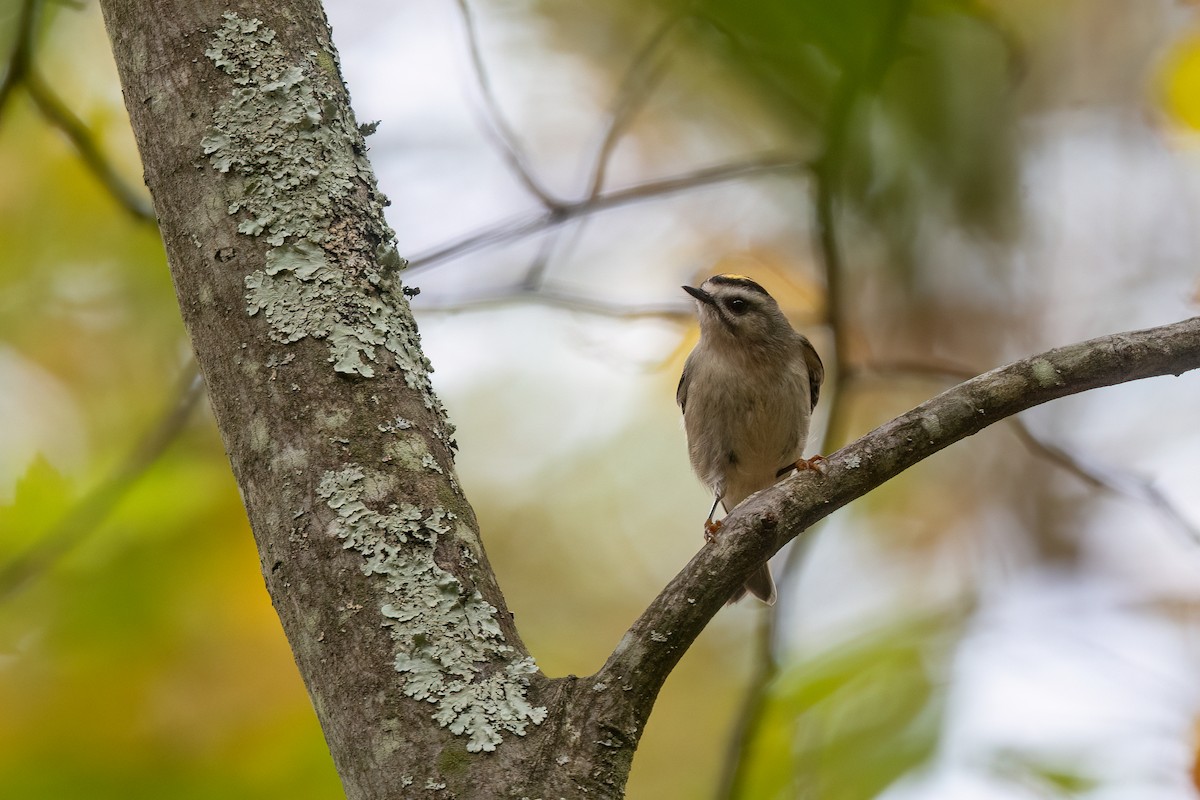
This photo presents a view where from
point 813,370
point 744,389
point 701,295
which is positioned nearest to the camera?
point 701,295

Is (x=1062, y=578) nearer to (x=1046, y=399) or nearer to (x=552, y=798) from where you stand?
(x=1046, y=399)

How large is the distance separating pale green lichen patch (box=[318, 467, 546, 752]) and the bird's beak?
2.64 m

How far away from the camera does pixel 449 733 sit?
158 cm

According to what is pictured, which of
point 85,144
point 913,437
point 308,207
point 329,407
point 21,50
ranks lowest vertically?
point 329,407

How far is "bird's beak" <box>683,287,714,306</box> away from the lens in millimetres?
4274

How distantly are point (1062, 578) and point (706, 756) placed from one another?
161 centimetres


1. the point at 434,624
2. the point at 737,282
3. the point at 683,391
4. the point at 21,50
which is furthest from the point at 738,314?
the point at 434,624

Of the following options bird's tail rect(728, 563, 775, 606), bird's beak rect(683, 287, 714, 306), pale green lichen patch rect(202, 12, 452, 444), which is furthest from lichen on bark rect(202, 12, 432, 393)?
bird's tail rect(728, 563, 775, 606)

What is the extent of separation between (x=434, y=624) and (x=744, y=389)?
3036 millimetres

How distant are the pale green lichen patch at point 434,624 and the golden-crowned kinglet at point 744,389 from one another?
278cm

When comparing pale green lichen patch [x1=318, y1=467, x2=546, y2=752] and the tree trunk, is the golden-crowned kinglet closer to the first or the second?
the tree trunk

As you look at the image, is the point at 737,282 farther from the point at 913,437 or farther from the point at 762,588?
the point at 913,437

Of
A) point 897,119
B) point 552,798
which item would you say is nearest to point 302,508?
point 552,798

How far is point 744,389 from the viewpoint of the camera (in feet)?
14.9
